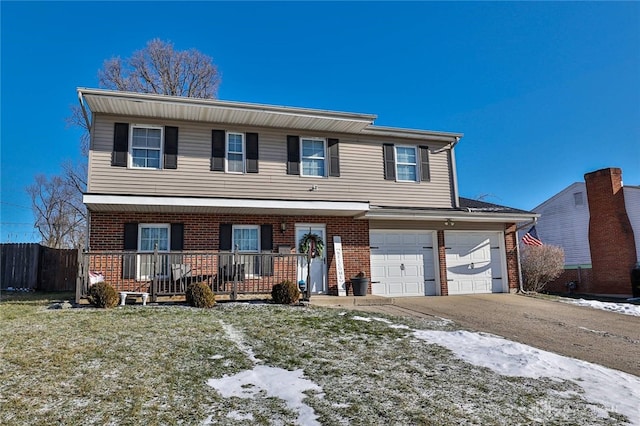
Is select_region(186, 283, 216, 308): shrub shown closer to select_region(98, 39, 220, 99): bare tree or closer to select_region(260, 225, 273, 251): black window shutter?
select_region(260, 225, 273, 251): black window shutter

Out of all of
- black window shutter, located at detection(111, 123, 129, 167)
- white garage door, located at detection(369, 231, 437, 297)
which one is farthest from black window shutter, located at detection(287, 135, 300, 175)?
black window shutter, located at detection(111, 123, 129, 167)

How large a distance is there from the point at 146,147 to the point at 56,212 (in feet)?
78.4

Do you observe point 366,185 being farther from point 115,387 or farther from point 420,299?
point 115,387

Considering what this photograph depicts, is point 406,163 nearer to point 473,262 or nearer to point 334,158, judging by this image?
point 334,158

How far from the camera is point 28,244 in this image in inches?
621

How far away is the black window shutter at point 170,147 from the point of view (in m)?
12.2

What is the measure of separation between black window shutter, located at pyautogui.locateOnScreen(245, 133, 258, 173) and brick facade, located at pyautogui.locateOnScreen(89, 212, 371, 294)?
55.2 inches

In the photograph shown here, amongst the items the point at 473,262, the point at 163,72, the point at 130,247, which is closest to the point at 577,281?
the point at 473,262

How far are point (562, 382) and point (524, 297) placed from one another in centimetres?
896

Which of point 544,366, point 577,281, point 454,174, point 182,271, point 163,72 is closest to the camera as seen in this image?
point 544,366

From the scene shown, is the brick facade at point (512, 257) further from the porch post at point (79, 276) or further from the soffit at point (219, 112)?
the porch post at point (79, 276)

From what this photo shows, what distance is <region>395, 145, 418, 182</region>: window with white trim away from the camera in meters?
14.5

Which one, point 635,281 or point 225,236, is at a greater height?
point 225,236

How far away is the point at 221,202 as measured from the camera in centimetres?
1138
